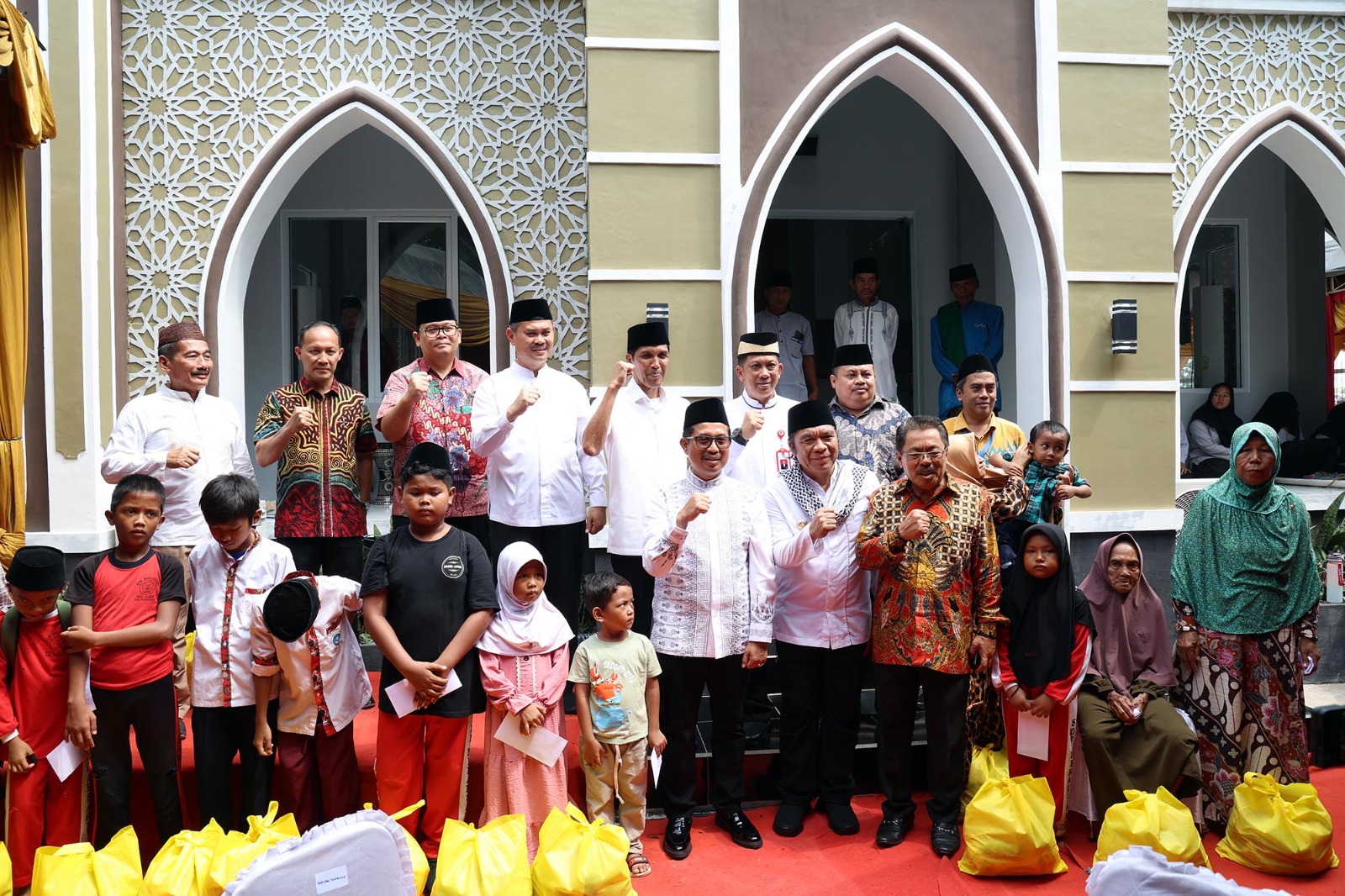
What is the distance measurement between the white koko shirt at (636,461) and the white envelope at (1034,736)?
1.64 meters

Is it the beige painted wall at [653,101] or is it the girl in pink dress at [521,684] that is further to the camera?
the beige painted wall at [653,101]

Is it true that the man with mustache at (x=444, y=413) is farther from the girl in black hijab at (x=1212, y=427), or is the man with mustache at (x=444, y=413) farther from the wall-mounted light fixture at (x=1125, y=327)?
the girl in black hijab at (x=1212, y=427)

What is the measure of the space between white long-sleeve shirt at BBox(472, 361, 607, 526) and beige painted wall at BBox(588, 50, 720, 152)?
5.84ft

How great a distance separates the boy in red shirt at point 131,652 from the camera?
11.9ft

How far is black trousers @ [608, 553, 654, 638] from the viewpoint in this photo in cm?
439

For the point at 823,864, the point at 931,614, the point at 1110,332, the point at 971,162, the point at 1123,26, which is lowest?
the point at 823,864

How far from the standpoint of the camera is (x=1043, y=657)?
13.3ft

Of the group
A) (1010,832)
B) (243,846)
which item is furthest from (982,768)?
(243,846)

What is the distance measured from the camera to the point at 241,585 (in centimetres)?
372

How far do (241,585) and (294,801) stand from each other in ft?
2.56

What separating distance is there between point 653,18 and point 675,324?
163cm

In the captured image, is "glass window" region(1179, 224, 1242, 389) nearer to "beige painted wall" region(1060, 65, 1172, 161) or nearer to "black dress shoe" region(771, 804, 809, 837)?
"beige painted wall" region(1060, 65, 1172, 161)


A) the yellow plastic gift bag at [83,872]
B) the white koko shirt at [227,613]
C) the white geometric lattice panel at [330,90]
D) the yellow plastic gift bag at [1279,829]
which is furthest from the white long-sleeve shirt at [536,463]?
the yellow plastic gift bag at [1279,829]

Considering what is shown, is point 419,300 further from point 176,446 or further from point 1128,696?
point 1128,696
